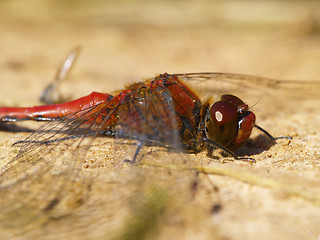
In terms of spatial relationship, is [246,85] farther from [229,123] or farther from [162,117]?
[162,117]

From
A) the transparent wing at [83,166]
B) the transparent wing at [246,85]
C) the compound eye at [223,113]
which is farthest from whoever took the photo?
the transparent wing at [246,85]

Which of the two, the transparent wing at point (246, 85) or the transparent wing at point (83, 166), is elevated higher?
the transparent wing at point (246, 85)

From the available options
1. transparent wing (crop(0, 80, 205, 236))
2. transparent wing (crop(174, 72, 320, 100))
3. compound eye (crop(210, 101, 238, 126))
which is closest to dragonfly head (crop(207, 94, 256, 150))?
compound eye (crop(210, 101, 238, 126))

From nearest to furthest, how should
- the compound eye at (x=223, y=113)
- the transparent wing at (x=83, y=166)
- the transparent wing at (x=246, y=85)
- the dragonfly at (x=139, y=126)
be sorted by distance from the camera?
the transparent wing at (x=83, y=166) → the dragonfly at (x=139, y=126) → the compound eye at (x=223, y=113) → the transparent wing at (x=246, y=85)

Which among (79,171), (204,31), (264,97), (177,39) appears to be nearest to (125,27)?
(177,39)

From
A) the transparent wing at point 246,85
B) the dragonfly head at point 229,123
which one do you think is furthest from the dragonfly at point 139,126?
the transparent wing at point 246,85

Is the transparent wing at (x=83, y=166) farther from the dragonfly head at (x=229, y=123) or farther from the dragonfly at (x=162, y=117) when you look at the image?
the dragonfly head at (x=229, y=123)

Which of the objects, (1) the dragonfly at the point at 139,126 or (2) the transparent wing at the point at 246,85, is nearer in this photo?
(1) the dragonfly at the point at 139,126

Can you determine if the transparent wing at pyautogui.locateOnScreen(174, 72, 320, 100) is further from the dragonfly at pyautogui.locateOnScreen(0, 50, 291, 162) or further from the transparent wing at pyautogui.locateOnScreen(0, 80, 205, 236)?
the transparent wing at pyautogui.locateOnScreen(0, 80, 205, 236)
